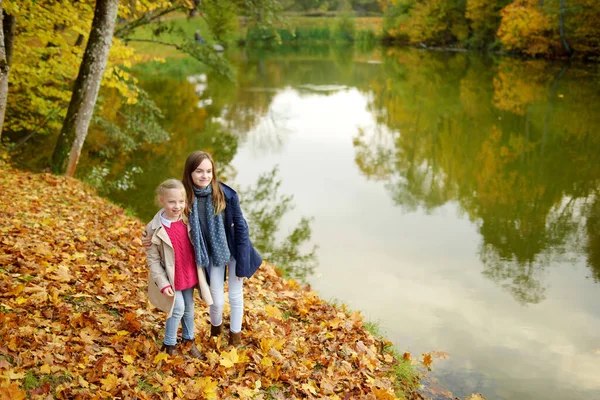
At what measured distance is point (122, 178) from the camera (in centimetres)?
1241

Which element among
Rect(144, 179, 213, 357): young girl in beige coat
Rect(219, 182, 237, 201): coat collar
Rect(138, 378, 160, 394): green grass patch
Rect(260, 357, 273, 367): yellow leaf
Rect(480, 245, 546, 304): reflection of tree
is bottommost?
Rect(480, 245, 546, 304): reflection of tree

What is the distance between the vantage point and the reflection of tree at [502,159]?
971cm

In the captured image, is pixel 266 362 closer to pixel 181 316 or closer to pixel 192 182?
pixel 181 316

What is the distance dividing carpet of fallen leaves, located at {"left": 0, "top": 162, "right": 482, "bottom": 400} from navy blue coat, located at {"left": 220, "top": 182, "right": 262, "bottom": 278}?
31.7 inches

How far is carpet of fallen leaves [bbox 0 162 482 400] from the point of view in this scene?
12.3ft

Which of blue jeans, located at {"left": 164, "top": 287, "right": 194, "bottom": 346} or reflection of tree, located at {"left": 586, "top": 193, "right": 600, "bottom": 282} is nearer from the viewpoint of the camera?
blue jeans, located at {"left": 164, "top": 287, "right": 194, "bottom": 346}

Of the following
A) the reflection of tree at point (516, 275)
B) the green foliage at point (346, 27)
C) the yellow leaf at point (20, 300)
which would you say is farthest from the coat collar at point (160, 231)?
the green foliage at point (346, 27)

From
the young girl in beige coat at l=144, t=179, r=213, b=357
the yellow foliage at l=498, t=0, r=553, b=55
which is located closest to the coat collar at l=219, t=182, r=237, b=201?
the young girl in beige coat at l=144, t=179, r=213, b=357

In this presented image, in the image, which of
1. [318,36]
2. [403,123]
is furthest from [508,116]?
[318,36]

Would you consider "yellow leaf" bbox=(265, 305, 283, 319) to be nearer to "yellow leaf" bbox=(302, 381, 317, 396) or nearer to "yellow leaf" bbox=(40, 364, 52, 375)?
"yellow leaf" bbox=(302, 381, 317, 396)

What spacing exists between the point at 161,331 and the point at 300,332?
143cm

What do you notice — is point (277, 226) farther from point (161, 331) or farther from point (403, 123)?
point (403, 123)

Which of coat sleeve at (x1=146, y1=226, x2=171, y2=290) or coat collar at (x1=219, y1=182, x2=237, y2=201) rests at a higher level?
coat collar at (x1=219, y1=182, x2=237, y2=201)

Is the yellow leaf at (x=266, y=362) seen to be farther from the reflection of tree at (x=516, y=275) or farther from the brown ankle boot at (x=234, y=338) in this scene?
the reflection of tree at (x=516, y=275)
